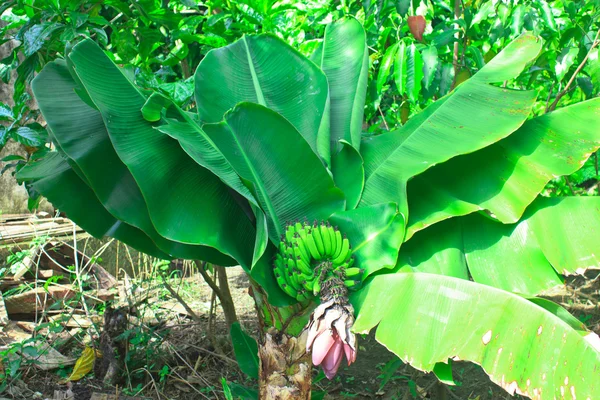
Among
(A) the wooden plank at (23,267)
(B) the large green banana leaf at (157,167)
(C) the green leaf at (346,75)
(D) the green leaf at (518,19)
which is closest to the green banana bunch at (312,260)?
(B) the large green banana leaf at (157,167)

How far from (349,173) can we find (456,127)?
1.74 feet

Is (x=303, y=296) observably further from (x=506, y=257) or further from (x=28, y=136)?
(x=28, y=136)

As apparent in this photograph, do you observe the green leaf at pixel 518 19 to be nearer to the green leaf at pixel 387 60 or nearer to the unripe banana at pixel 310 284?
the green leaf at pixel 387 60

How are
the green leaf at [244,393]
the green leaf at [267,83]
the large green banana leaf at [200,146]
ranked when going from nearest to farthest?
the large green banana leaf at [200,146], the green leaf at [267,83], the green leaf at [244,393]

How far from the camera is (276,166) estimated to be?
2.36 meters

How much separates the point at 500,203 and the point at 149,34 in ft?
7.07

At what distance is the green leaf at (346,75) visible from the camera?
107 inches

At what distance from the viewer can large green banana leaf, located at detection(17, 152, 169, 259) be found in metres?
2.50

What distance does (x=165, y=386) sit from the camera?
4.07m

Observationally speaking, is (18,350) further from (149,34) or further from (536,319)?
(536,319)

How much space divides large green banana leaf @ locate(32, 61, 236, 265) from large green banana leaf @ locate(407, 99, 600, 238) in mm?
1208

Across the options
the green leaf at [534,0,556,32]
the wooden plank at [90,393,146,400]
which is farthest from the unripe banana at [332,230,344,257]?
the wooden plank at [90,393,146,400]

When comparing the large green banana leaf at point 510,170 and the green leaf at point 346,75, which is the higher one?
the green leaf at point 346,75

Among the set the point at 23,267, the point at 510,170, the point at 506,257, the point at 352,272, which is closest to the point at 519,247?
the point at 506,257
